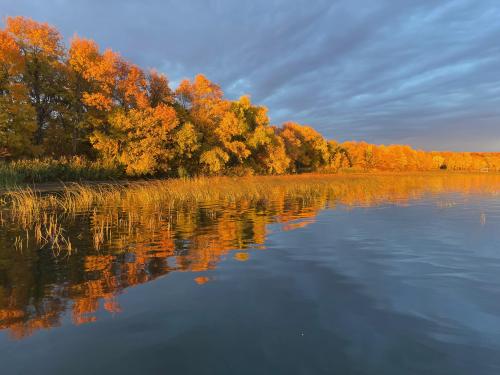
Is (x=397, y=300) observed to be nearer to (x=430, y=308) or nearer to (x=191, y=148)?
(x=430, y=308)

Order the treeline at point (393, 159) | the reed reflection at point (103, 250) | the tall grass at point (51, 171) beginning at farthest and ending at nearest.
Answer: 1. the treeline at point (393, 159)
2. the tall grass at point (51, 171)
3. the reed reflection at point (103, 250)

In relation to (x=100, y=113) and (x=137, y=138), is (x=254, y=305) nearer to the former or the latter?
(x=137, y=138)

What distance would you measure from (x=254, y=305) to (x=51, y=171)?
1571 inches

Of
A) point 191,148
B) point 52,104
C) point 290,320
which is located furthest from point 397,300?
point 52,104

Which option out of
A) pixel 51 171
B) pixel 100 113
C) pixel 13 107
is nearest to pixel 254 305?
pixel 51 171

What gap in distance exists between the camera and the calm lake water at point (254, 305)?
498cm

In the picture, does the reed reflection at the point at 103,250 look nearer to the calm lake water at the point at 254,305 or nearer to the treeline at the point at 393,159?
the calm lake water at the point at 254,305

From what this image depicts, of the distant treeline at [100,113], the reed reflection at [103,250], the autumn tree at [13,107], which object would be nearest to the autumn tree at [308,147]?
the distant treeline at [100,113]

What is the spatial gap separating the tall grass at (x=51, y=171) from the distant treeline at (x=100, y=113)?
0.90ft

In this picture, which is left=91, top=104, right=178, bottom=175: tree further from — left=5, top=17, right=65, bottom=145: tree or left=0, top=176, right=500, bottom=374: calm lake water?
left=0, top=176, right=500, bottom=374: calm lake water

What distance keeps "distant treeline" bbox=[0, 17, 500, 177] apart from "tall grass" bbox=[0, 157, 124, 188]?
275 mm

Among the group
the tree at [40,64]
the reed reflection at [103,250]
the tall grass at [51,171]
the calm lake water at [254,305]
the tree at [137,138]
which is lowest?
the calm lake water at [254,305]

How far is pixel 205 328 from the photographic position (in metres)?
5.95

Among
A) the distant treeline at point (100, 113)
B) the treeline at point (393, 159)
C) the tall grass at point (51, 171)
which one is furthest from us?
the treeline at point (393, 159)
